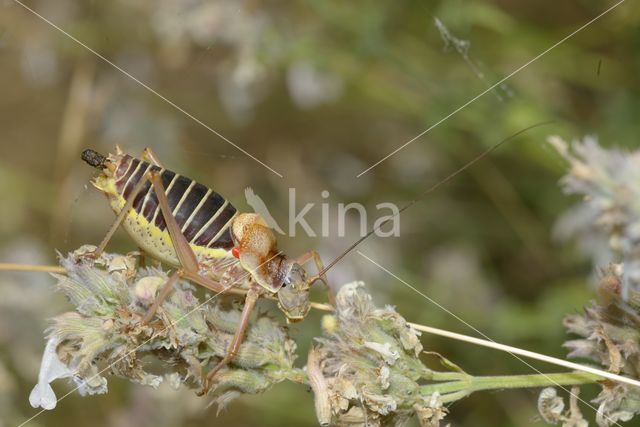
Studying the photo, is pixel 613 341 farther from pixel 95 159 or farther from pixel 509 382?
pixel 95 159

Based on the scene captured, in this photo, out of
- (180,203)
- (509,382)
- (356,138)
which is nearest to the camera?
(509,382)

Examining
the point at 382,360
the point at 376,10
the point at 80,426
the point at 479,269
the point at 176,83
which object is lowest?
the point at 80,426

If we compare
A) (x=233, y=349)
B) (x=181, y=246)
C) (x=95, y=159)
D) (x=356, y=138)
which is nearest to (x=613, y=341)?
(x=233, y=349)

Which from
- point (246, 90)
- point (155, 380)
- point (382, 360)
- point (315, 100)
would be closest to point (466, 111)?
point (315, 100)

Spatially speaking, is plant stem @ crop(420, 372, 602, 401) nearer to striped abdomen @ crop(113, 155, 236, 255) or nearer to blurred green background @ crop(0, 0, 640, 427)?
striped abdomen @ crop(113, 155, 236, 255)

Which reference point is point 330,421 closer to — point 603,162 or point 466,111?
point 603,162

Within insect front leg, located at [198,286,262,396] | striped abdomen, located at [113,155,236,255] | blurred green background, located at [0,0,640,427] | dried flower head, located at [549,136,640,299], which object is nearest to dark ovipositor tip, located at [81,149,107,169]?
striped abdomen, located at [113,155,236,255]
